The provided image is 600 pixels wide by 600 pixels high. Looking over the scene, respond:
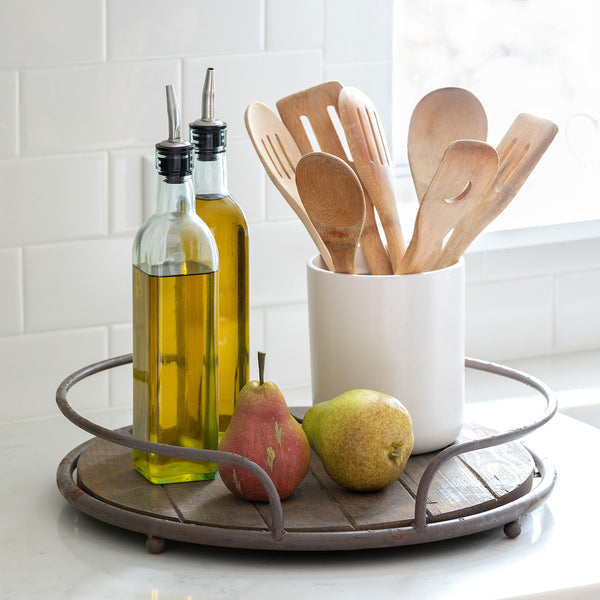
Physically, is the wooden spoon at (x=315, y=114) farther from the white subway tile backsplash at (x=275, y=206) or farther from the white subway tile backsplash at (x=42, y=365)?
the white subway tile backsplash at (x=42, y=365)

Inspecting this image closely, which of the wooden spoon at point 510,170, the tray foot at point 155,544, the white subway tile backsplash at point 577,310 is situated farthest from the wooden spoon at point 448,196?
the white subway tile backsplash at point 577,310

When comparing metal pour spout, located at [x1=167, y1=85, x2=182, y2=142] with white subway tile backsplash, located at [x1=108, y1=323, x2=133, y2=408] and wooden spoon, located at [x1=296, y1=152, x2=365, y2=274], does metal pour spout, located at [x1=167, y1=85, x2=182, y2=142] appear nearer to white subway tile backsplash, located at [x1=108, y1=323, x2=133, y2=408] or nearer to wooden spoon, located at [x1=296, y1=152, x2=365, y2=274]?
wooden spoon, located at [x1=296, y1=152, x2=365, y2=274]

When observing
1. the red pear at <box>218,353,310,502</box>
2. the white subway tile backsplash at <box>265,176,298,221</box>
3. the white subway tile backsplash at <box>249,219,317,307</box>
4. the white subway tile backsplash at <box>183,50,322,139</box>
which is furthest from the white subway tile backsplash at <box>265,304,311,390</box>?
the red pear at <box>218,353,310,502</box>

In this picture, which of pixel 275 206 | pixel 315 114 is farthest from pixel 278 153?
pixel 275 206

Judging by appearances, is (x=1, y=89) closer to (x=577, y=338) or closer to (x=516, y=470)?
(x=516, y=470)

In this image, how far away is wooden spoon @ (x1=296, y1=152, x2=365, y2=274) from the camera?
2.88 ft

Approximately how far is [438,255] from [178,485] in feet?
1.04

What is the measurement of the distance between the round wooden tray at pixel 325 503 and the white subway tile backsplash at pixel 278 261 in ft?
1.21

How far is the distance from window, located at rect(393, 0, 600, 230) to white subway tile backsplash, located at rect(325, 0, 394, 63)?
0.45 ft

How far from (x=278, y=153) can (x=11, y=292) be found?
38cm

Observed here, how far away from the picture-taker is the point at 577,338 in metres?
1.54

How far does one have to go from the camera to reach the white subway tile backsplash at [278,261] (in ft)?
4.26

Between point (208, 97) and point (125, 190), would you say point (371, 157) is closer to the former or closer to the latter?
point (208, 97)

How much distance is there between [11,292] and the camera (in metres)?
1.18
